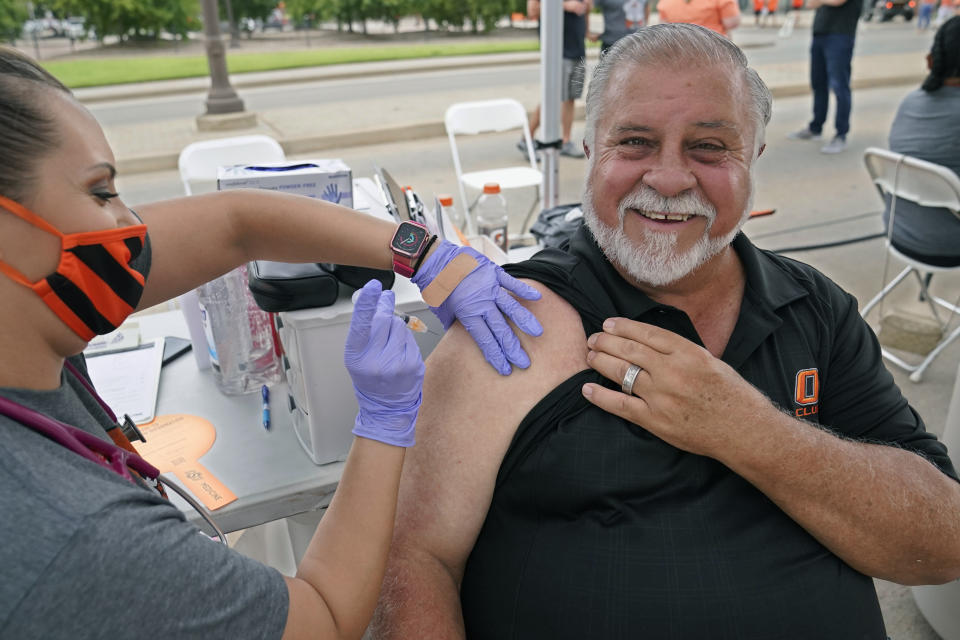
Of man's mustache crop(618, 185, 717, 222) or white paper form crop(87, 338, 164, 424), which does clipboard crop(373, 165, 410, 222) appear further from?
white paper form crop(87, 338, 164, 424)

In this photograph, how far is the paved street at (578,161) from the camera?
4.71 m

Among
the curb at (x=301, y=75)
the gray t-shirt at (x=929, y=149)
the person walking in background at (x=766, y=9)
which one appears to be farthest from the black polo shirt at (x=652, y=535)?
the person walking in background at (x=766, y=9)

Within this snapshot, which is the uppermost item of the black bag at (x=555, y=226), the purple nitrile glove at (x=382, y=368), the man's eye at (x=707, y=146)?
the man's eye at (x=707, y=146)

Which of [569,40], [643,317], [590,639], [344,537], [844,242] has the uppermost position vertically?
[569,40]

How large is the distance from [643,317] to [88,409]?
1.13 metres

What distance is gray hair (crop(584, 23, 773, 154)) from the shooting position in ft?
5.21

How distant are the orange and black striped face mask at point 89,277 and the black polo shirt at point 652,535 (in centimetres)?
79

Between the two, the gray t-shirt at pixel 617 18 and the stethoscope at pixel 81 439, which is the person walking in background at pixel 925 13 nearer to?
the gray t-shirt at pixel 617 18

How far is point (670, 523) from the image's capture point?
1386 millimetres

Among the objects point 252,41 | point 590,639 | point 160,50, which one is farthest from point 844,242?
point 252,41

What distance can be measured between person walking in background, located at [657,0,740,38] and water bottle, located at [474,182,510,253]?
4.57 m

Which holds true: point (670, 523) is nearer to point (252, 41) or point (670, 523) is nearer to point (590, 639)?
point (590, 639)

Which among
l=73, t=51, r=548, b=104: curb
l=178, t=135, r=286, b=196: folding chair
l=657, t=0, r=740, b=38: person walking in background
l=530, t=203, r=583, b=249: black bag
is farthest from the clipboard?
l=73, t=51, r=548, b=104: curb

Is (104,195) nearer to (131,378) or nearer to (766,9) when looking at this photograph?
(131,378)
